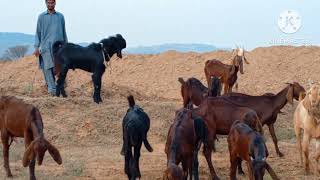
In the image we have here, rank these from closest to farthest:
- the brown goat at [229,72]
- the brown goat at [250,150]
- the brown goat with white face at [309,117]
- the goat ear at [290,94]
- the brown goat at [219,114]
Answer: the brown goat at [250,150] < the brown goat with white face at [309,117] < the brown goat at [219,114] < the goat ear at [290,94] < the brown goat at [229,72]

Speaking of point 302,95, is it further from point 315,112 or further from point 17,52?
A: point 17,52

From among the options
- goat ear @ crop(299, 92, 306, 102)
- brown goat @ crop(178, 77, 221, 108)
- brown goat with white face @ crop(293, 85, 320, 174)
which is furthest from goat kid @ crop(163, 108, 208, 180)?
brown goat @ crop(178, 77, 221, 108)

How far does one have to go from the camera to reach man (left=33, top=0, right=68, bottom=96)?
14.6 meters

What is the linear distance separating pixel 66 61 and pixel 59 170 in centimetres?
405

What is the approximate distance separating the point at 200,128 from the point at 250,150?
69 centimetres

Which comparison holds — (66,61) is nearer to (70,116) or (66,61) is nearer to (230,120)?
(70,116)

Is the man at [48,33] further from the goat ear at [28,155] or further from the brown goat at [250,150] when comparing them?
the brown goat at [250,150]

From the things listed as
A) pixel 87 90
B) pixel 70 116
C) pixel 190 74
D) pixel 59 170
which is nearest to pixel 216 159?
pixel 59 170

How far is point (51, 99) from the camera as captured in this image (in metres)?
14.3

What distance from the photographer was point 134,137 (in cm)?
892

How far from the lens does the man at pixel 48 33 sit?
1457 centimetres

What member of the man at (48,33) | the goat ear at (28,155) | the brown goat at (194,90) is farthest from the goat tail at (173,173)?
the man at (48,33)

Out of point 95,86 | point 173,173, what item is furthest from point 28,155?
point 95,86

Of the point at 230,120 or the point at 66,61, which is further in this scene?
the point at 66,61
